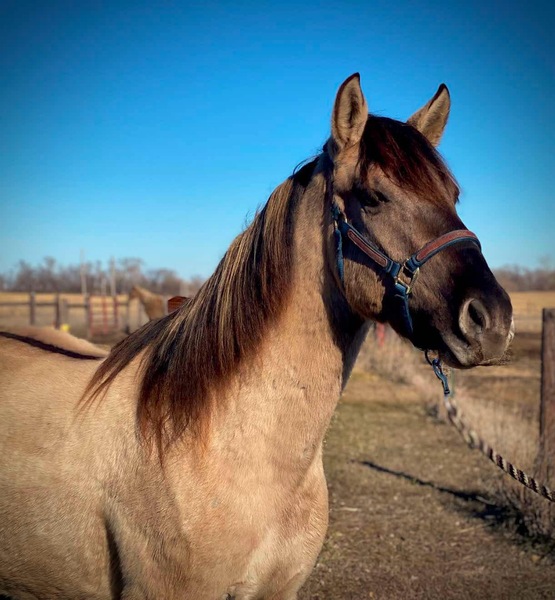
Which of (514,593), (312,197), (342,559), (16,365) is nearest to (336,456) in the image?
(342,559)

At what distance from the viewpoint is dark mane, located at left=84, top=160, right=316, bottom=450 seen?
2135mm

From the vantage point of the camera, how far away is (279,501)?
6.75ft

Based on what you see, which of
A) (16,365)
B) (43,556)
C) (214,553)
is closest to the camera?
(214,553)

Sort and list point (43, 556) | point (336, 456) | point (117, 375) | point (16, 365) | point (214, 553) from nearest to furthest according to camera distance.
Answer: point (214, 553) < point (43, 556) < point (117, 375) < point (16, 365) < point (336, 456)

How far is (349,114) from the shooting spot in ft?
6.57

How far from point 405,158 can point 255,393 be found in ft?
3.81

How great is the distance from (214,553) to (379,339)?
16.5 meters

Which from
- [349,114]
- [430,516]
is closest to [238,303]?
[349,114]

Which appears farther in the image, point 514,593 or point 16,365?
point 514,593

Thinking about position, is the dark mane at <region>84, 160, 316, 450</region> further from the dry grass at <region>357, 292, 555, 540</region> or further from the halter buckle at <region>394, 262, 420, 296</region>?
the dry grass at <region>357, 292, 555, 540</region>

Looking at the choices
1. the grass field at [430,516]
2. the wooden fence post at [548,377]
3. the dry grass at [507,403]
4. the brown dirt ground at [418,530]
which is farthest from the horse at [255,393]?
the wooden fence post at [548,377]

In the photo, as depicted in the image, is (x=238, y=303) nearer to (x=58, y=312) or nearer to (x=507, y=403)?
(x=507, y=403)

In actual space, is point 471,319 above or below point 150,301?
above

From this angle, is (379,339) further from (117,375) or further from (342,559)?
(117,375)
